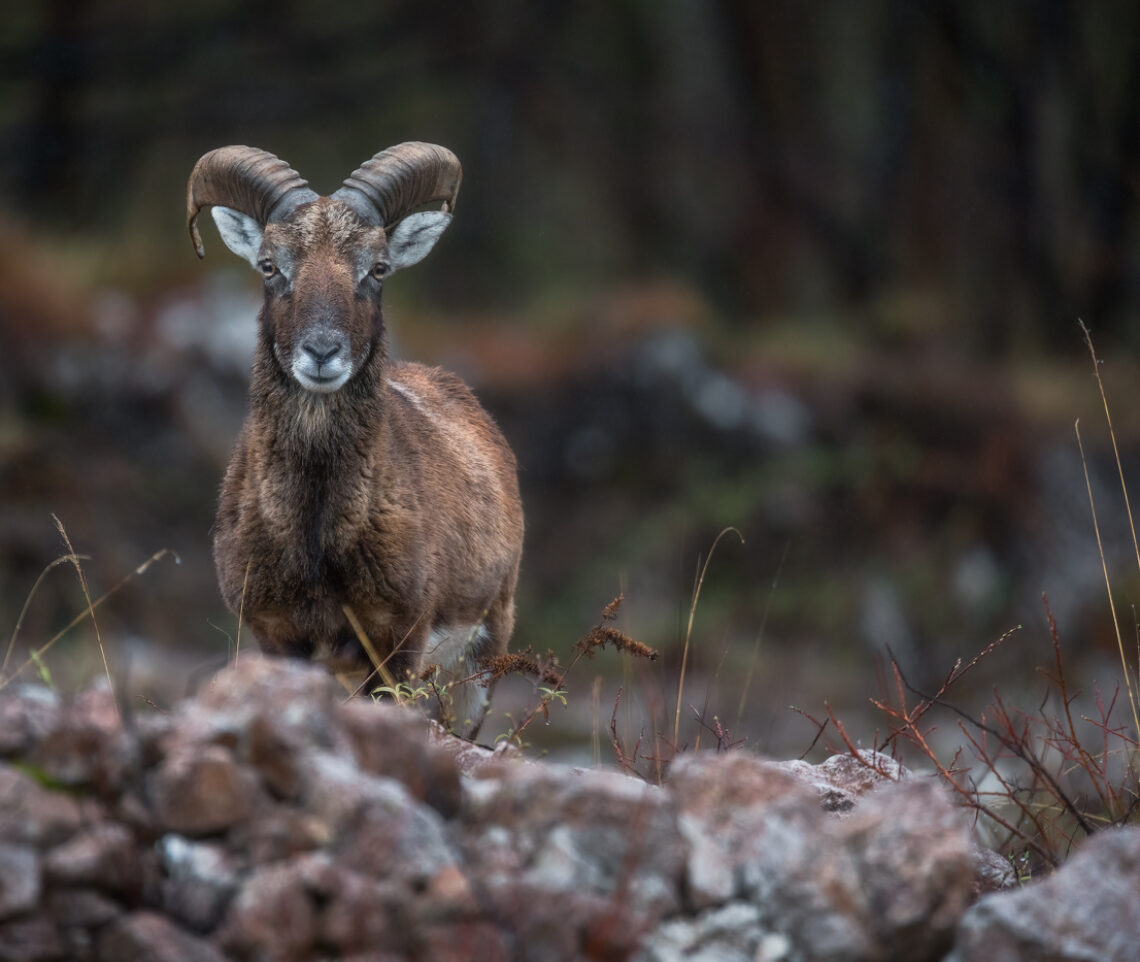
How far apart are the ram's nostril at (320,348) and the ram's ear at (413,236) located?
1.06 meters

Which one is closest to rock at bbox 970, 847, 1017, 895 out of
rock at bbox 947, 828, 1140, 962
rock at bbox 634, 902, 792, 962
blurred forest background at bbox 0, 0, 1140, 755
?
rock at bbox 947, 828, 1140, 962

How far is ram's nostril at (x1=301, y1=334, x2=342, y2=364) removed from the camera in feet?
21.8

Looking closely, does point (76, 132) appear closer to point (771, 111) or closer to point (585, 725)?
point (771, 111)

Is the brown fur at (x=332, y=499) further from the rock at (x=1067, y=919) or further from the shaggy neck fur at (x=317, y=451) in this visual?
the rock at (x=1067, y=919)

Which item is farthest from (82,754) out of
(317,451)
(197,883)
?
(317,451)

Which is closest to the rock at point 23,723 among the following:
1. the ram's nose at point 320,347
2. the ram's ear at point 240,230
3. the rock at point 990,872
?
the rock at point 990,872

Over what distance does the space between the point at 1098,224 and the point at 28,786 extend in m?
24.6

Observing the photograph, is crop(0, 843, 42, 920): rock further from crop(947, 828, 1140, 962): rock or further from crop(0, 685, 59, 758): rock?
crop(947, 828, 1140, 962): rock

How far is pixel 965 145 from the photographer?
25766mm

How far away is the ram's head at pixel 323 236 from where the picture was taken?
6.75m

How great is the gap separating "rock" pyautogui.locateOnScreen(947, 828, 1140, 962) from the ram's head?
4.20m

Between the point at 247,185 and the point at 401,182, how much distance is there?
0.81 meters

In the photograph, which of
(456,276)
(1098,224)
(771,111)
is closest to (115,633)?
(456,276)

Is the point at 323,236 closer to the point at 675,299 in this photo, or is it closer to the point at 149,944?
the point at 149,944
